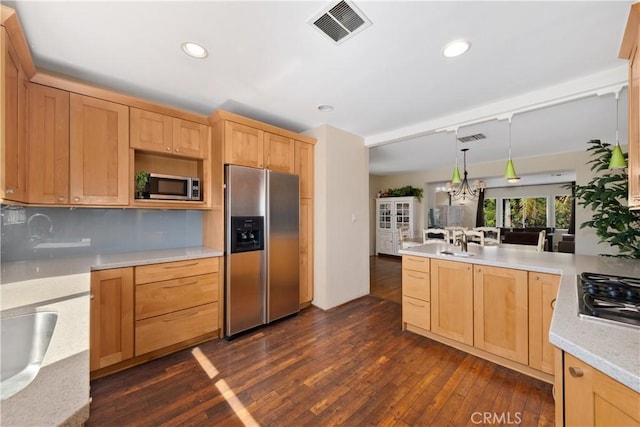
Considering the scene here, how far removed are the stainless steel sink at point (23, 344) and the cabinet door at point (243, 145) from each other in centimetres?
179

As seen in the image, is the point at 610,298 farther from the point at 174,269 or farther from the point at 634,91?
the point at 174,269

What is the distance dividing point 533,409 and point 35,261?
3.81 meters

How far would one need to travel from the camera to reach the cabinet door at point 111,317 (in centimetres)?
187

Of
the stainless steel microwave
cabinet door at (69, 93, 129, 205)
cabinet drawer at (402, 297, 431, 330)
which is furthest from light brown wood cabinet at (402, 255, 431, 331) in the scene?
cabinet door at (69, 93, 129, 205)

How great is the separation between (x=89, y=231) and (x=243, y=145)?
1605 millimetres

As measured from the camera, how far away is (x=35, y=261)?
2.04m

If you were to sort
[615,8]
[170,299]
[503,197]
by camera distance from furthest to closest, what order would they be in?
[503,197] → [170,299] → [615,8]

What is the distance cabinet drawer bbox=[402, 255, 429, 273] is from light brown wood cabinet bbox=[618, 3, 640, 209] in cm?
144

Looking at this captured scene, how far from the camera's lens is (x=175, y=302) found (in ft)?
7.36

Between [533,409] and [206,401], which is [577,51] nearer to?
[533,409]

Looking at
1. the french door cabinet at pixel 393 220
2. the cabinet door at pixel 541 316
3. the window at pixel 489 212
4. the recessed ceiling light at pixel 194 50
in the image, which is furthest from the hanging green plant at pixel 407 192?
the recessed ceiling light at pixel 194 50

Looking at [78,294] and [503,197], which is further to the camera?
[503,197]

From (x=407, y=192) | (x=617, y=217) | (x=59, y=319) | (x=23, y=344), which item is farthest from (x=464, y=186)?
(x=23, y=344)

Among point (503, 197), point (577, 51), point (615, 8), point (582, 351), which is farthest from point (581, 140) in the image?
point (503, 197)
